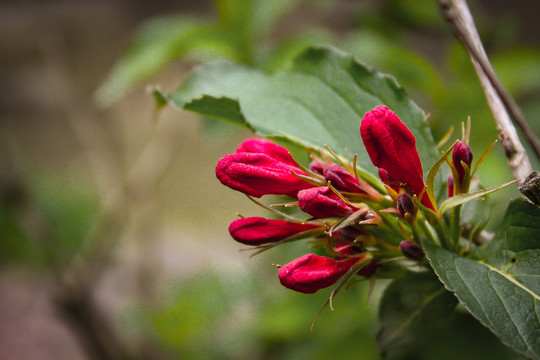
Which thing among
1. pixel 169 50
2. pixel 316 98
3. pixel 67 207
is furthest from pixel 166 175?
pixel 316 98

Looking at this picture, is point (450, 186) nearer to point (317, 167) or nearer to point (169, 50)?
point (317, 167)

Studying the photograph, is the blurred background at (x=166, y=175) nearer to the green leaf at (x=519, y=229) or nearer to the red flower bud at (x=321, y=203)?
the green leaf at (x=519, y=229)

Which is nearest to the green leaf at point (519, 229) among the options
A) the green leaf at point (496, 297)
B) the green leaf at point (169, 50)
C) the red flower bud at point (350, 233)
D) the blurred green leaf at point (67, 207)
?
the green leaf at point (496, 297)

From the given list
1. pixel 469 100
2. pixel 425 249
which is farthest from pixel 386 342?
pixel 469 100

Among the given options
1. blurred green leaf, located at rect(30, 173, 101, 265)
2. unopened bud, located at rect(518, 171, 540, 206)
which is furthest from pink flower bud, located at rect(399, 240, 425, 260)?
blurred green leaf, located at rect(30, 173, 101, 265)

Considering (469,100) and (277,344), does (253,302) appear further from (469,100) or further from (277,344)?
(469,100)
